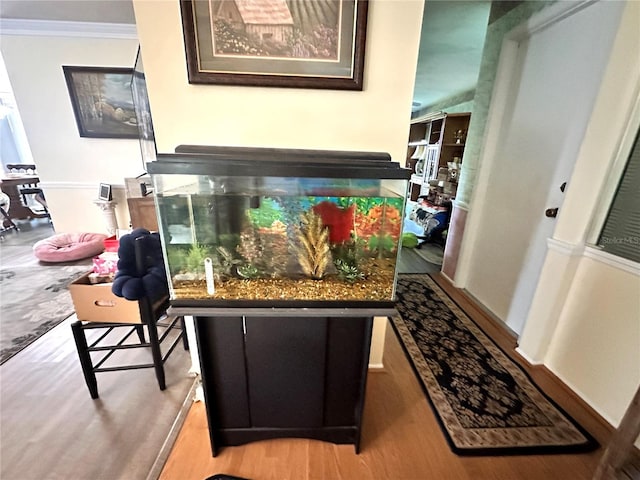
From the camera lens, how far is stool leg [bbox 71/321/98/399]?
1.37 meters

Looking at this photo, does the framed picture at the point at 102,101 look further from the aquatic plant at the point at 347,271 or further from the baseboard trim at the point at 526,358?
the baseboard trim at the point at 526,358

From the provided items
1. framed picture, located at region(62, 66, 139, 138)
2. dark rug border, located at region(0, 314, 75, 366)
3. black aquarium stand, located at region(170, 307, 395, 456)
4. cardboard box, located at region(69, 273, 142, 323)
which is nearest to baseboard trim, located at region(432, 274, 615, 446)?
black aquarium stand, located at region(170, 307, 395, 456)

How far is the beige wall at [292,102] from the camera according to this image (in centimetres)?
108

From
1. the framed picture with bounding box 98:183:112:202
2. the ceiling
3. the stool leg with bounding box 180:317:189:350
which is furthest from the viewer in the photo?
the framed picture with bounding box 98:183:112:202

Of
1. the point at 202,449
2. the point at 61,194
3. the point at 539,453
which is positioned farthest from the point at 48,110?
the point at 539,453

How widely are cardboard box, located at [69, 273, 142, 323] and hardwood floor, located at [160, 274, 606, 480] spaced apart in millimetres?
635

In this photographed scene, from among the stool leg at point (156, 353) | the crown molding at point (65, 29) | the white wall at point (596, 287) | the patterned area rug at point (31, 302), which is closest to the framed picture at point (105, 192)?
the patterned area rug at point (31, 302)

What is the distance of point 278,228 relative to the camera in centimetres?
93

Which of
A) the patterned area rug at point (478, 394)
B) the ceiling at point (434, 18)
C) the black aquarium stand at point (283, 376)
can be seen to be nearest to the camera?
the black aquarium stand at point (283, 376)

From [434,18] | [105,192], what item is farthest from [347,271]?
[105,192]

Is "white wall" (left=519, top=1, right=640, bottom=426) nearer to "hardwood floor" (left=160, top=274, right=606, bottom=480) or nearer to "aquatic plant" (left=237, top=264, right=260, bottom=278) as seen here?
"hardwood floor" (left=160, top=274, right=606, bottom=480)

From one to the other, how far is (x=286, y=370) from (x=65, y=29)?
442 cm

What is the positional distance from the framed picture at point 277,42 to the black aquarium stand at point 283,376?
3.23 feet

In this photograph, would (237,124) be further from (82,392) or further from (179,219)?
(82,392)
